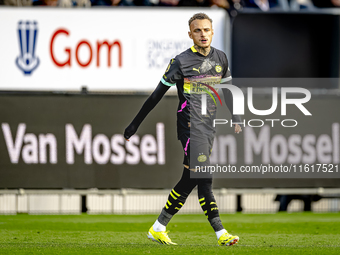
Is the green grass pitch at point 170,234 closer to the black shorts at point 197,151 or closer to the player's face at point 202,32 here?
the black shorts at point 197,151

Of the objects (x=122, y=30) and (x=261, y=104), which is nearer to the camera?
(x=261, y=104)

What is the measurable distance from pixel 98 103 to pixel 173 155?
150 cm

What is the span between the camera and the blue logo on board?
12695 millimetres

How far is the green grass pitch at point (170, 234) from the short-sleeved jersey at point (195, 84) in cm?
123

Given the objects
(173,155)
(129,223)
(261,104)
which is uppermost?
(261,104)

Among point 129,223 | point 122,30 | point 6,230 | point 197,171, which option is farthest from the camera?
point 122,30

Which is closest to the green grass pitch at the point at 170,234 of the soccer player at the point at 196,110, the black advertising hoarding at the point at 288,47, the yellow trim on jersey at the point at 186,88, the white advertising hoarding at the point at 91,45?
the soccer player at the point at 196,110

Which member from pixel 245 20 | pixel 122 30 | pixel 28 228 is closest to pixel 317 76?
pixel 245 20

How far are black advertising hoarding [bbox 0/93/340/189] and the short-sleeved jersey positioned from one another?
4.01 meters

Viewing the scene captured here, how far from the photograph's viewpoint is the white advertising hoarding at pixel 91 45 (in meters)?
12.7

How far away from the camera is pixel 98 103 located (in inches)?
418

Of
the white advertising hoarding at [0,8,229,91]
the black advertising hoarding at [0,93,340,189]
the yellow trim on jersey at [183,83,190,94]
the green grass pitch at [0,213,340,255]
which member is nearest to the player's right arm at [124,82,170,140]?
the yellow trim on jersey at [183,83,190,94]

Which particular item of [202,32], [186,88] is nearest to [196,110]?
[186,88]

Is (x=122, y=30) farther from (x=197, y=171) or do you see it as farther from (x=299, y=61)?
(x=197, y=171)
